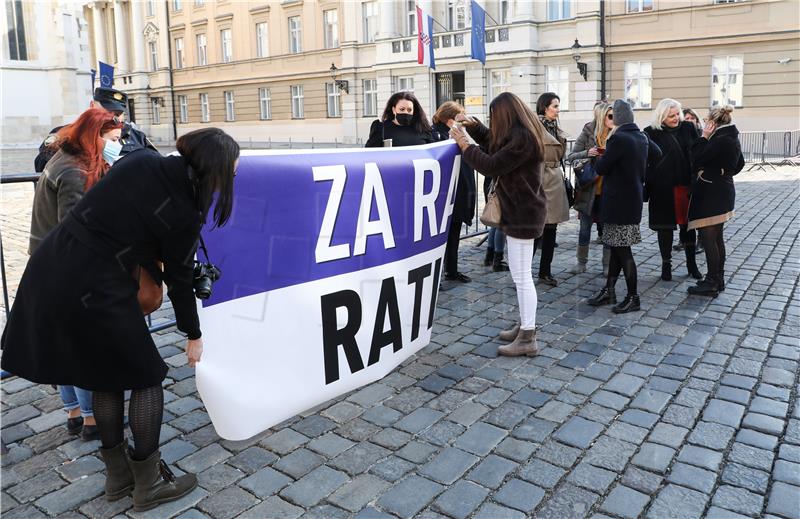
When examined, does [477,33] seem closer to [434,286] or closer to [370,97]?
[434,286]

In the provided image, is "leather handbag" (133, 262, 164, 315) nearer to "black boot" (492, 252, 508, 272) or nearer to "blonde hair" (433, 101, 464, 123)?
"blonde hair" (433, 101, 464, 123)

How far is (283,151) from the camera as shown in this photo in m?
4.04

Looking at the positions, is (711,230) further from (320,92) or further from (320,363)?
(320,92)

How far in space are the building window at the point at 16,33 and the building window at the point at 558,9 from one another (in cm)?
3035

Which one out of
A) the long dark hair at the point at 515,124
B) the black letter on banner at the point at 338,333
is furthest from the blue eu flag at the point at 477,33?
the black letter on banner at the point at 338,333

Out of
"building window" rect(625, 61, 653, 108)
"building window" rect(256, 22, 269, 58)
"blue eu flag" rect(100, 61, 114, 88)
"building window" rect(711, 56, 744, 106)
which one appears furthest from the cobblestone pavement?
"building window" rect(256, 22, 269, 58)

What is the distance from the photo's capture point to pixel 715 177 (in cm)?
687

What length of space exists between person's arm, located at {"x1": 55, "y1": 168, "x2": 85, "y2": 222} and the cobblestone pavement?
4.39 ft

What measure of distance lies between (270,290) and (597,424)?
6.57 feet

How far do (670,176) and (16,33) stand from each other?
44.8 metres

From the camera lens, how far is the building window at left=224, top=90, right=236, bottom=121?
155 feet

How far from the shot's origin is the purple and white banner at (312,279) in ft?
12.5

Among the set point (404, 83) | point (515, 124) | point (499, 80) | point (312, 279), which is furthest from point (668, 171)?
point (404, 83)

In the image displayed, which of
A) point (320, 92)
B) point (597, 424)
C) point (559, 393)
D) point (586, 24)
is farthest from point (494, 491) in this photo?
point (320, 92)
